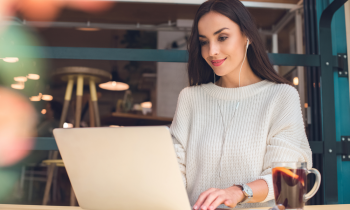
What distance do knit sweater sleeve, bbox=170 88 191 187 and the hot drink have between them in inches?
26.2

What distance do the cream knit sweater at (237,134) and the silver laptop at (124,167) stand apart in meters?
0.49

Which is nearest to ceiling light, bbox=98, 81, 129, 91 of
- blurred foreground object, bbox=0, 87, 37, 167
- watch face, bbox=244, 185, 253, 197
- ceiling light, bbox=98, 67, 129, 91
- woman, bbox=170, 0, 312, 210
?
ceiling light, bbox=98, 67, 129, 91

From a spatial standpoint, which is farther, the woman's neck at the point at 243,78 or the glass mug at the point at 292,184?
the woman's neck at the point at 243,78

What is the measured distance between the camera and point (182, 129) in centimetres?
134

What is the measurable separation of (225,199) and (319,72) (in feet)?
3.13

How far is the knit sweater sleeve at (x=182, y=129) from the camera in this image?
51.3 inches

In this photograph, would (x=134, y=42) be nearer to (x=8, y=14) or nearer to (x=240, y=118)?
(x=8, y=14)

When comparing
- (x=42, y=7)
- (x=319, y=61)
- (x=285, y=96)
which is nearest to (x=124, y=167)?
(x=285, y=96)

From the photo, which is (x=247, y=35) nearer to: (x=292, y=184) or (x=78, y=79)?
(x=292, y=184)

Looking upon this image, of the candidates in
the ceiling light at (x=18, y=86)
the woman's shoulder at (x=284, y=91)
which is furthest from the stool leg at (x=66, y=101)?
the ceiling light at (x=18, y=86)

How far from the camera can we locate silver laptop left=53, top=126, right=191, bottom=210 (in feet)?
1.92

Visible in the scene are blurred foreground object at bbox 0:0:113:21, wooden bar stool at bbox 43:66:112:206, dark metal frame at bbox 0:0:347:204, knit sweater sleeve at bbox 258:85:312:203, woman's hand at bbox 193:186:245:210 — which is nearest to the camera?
woman's hand at bbox 193:186:245:210

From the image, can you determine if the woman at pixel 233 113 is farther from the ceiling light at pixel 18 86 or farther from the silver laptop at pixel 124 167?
the ceiling light at pixel 18 86

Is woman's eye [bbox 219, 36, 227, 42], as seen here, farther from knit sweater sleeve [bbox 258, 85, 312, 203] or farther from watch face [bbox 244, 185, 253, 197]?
watch face [bbox 244, 185, 253, 197]
